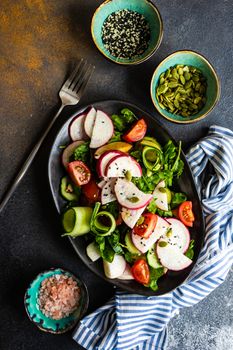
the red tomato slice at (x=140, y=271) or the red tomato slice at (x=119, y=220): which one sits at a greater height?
the red tomato slice at (x=119, y=220)

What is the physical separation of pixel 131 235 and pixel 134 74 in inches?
35.0

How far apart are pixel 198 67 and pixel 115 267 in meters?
1.14

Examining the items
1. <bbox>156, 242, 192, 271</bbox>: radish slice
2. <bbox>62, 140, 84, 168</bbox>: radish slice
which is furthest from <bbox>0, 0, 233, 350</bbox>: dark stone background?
<bbox>156, 242, 192, 271</bbox>: radish slice

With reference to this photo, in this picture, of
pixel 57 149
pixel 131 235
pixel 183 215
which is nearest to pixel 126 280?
pixel 131 235

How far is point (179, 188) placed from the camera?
2.57m

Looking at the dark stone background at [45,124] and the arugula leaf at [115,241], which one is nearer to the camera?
the arugula leaf at [115,241]

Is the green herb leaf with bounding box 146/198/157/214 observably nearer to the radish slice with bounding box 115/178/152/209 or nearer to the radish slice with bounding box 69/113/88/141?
the radish slice with bounding box 115/178/152/209

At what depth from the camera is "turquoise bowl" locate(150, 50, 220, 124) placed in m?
2.57

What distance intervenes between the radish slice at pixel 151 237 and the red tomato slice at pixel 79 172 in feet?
1.19

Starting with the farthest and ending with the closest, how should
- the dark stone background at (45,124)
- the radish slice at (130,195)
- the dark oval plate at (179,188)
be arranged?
1. the dark stone background at (45,124)
2. the dark oval plate at (179,188)
3. the radish slice at (130,195)

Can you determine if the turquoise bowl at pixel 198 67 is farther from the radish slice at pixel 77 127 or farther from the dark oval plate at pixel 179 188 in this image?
the radish slice at pixel 77 127

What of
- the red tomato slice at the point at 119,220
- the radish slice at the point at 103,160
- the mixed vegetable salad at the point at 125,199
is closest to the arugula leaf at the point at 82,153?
the mixed vegetable salad at the point at 125,199

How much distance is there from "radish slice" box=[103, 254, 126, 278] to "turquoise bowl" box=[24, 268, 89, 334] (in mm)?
149

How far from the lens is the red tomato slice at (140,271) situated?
2.42 metres
